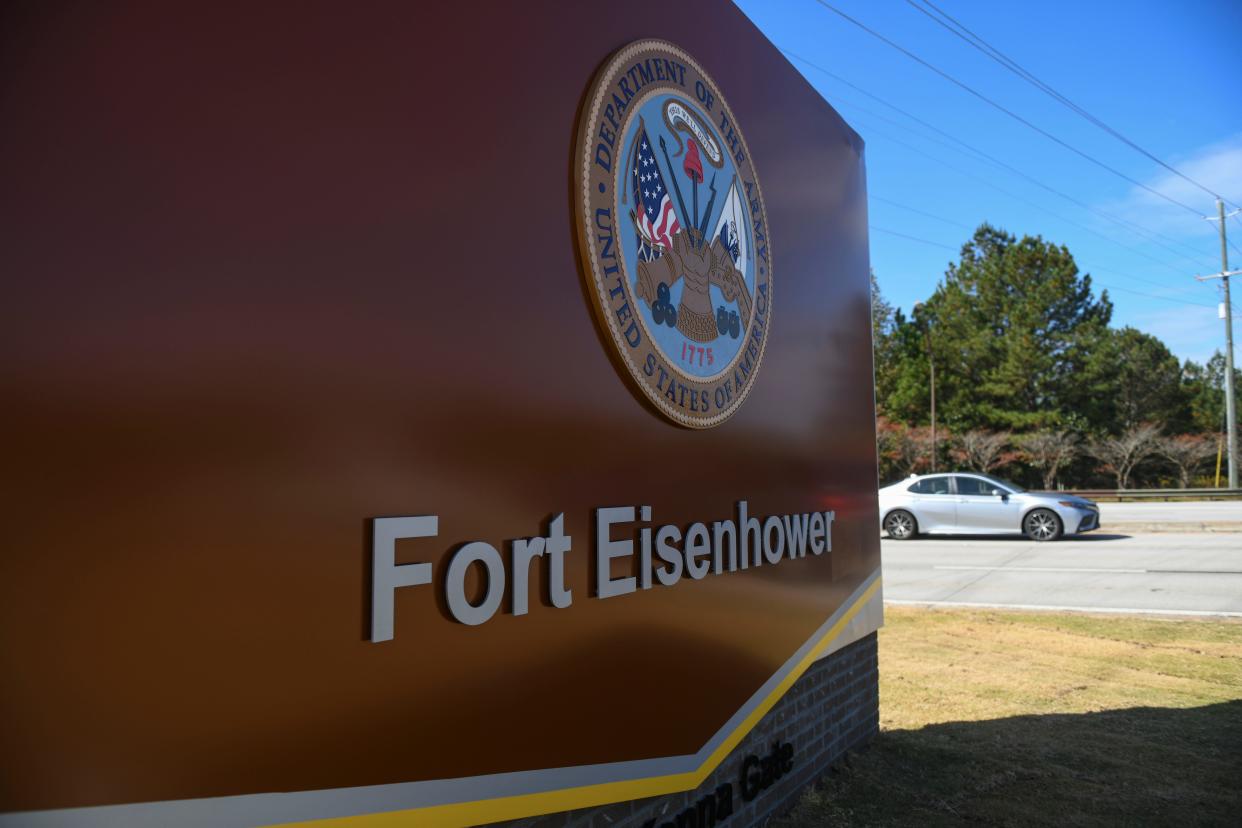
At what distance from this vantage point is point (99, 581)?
152cm

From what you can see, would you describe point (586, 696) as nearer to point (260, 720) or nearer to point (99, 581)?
point (260, 720)

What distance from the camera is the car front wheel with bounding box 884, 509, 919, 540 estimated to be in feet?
53.8

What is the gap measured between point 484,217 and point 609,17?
42.3 inches

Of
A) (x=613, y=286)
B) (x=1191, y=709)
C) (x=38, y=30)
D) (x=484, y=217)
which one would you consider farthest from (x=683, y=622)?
(x=1191, y=709)

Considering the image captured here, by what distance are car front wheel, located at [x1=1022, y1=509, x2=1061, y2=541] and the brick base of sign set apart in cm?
1155

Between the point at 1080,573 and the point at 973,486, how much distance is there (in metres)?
4.95

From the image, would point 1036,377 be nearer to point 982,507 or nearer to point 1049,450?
point 1049,450

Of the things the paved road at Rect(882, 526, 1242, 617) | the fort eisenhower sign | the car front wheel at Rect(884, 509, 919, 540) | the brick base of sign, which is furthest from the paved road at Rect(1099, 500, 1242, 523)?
the fort eisenhower sign

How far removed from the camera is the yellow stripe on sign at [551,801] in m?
2.01

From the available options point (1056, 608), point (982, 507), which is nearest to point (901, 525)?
point (982, 507)

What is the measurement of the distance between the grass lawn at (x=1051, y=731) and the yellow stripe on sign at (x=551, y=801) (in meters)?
0.63

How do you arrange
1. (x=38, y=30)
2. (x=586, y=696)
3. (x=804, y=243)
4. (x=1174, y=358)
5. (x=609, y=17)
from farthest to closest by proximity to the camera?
(x=1174, y=358) < (x=804, y=243) < (x=609, y=17) < (x=586, y=696) < (x=38, y=30)

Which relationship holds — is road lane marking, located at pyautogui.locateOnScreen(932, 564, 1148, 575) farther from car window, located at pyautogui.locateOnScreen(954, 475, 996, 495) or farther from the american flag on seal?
the american flag on seal

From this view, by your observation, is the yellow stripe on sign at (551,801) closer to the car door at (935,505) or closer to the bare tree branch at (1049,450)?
the car door at (935,505)
